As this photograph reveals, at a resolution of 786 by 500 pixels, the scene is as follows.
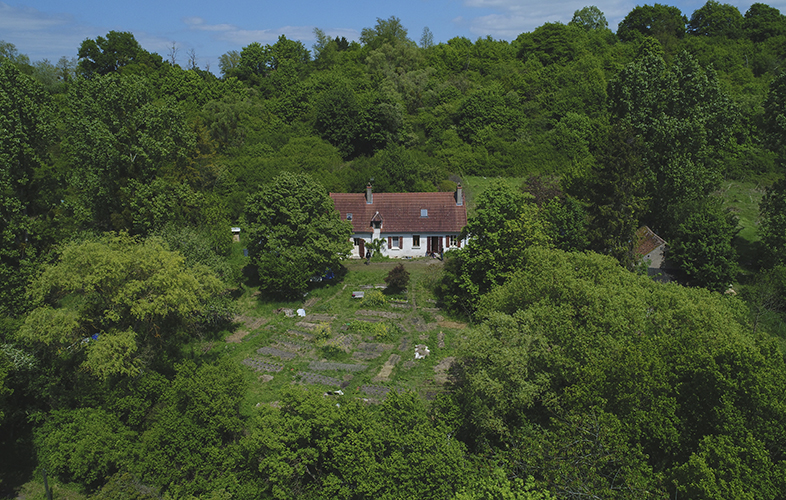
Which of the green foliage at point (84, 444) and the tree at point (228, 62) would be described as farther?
the tree at point (228, 62)

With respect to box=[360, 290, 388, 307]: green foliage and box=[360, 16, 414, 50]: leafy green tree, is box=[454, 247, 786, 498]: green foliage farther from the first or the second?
box=[360, 16, 414, 50]: leafy green tree

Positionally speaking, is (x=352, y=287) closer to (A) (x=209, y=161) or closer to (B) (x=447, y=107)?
(A) (x=209, y=161)

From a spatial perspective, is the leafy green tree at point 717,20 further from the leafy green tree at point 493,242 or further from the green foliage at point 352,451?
the green foliage at point 352,451

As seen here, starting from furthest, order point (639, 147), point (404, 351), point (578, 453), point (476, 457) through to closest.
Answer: point (639, 147) < point (404, 351) < point (476, 457) < point (578, 453)

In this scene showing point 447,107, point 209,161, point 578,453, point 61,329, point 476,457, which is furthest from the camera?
point 447,107

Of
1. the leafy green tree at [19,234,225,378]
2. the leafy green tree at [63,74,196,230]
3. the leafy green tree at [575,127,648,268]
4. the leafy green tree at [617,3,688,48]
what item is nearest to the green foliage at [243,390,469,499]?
the leafy green tree at [19,234,225,378]

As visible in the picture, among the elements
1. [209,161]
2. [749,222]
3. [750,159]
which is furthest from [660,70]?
[209,161]

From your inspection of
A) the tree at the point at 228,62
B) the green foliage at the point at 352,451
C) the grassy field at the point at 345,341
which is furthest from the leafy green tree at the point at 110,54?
the green foliage at the point at 352,451
